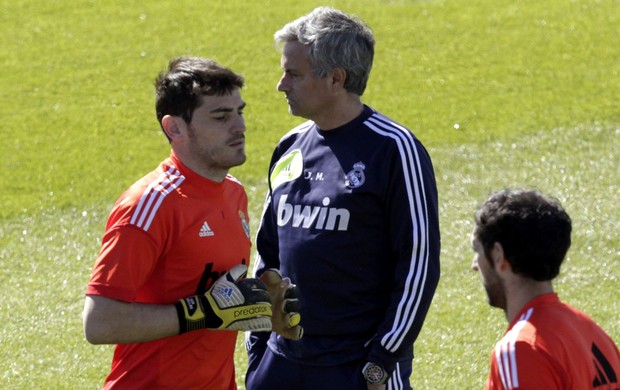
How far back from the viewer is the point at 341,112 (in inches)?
176

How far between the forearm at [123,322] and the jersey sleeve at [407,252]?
33.5 inches

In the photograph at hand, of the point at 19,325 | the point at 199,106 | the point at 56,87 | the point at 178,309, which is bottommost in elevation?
the point at 19,325

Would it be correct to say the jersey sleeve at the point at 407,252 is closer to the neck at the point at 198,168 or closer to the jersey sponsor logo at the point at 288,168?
the jersey sponsor logo at the point at 288,168

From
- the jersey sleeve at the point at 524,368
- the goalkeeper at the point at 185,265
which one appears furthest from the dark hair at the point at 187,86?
the jersey sleeve at the point at 524,368

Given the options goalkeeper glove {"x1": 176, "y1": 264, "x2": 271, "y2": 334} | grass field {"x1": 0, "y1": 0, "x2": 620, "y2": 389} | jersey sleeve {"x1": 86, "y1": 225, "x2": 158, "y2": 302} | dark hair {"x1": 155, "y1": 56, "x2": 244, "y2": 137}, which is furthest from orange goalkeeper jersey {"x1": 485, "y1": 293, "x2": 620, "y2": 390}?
grass field {"x1": 0, "y1": 0, "x2": 620, "y2": 389}

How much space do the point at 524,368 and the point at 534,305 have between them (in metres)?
0.25

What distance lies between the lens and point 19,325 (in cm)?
741

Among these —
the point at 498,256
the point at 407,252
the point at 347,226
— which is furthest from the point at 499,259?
the point at 347,226

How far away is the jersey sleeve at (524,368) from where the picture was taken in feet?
10.2

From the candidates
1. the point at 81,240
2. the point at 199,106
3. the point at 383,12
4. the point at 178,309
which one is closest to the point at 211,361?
the point at 178,309

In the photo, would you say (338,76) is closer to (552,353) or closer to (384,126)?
(384,126)

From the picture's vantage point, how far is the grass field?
7312 millimetres

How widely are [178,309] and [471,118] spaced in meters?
6.96

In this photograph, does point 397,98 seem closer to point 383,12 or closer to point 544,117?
point 544,117
